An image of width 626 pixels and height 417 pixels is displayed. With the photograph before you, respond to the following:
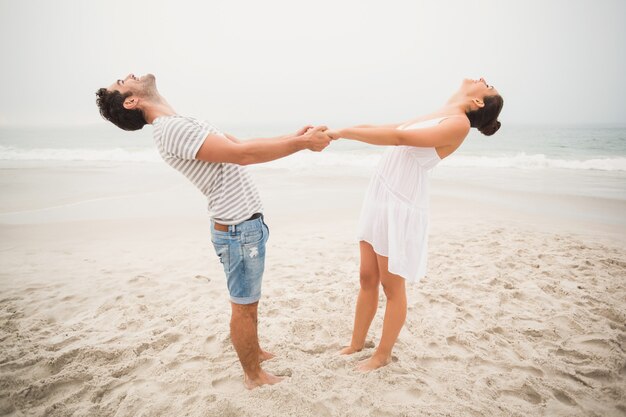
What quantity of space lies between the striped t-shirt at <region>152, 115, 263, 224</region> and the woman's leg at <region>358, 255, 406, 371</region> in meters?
1.03

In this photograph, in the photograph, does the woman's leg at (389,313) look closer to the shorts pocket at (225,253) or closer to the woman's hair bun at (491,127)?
the shorts pocket at (225,253)

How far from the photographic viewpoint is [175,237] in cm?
622

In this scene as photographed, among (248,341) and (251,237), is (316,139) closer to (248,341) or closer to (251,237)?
(251,237)

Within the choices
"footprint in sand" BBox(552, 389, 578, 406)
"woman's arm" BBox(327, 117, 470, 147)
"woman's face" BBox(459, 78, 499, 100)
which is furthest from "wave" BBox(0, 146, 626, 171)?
"footprint in sand" BBox(552, 389, 578, 406)

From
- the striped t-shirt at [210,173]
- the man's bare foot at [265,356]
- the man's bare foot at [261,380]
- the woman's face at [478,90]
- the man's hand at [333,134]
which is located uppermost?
the woman's face at [478,90]

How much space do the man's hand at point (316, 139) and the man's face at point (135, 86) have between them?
1.03 m

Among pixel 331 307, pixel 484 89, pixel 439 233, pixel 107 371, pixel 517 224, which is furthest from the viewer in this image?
pixel 517 224

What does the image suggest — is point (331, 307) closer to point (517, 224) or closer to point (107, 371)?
point (107, 371)

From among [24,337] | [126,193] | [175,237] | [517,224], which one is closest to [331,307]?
[24,337]

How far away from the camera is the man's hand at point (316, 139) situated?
2.13m

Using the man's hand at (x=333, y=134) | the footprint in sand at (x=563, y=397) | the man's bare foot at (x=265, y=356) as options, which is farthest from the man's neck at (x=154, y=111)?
the footprint in sand at (x=563, y=397)

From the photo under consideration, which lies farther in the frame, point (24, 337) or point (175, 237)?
point (175, 237)

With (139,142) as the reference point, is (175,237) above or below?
below

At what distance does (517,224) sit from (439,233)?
76.1 inches
